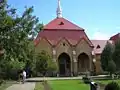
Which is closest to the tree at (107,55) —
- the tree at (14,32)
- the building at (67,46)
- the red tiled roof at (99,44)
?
the building at (67,46)

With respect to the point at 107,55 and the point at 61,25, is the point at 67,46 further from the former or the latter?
the point at 107,55

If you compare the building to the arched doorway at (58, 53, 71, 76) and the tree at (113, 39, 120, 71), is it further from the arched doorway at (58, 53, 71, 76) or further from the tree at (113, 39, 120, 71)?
the tree at (113, 39, 120, 71)

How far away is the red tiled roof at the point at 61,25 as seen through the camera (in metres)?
79.3

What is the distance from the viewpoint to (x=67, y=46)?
256 ft

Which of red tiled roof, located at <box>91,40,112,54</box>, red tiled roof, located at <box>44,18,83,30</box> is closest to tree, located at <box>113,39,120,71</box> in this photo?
red tiled roof, located at <box>44,18,83,30</box>

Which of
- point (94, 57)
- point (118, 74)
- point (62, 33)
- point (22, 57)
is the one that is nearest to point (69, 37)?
point (62, 33)

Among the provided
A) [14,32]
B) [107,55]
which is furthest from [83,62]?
[14,32]

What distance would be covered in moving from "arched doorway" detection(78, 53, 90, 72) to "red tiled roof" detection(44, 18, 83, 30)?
22.1ft

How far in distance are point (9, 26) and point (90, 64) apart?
2430 inches

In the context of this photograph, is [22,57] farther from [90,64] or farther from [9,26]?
[90,64]

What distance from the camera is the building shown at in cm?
7725

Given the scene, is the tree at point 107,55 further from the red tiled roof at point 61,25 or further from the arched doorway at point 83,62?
the red tiled roof at point 61,25

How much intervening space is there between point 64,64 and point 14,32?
60631 mm

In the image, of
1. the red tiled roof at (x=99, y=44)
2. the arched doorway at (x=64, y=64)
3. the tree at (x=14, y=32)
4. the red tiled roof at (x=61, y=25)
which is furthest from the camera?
the red tiled roof at (x=99, y=44)
